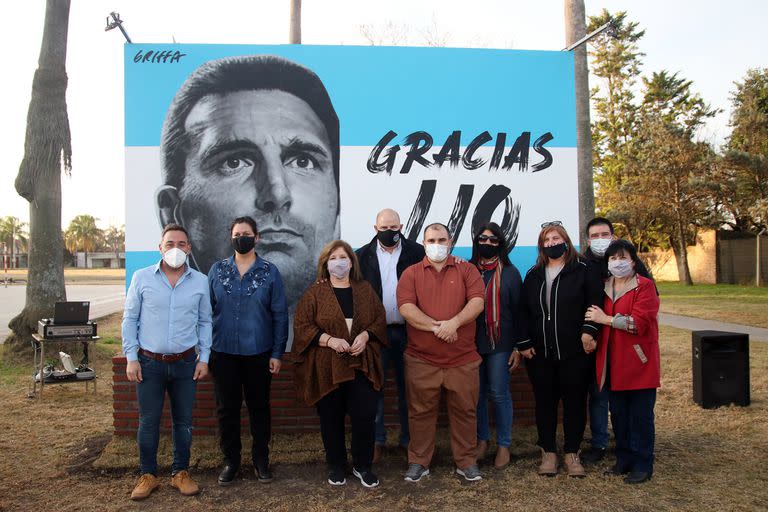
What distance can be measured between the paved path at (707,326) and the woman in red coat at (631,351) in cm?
785

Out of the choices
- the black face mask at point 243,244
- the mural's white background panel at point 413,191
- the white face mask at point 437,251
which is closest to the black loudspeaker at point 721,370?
the mural's white background panel at point 413,191

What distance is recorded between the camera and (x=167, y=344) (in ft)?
11.5

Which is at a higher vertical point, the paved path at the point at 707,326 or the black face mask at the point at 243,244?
the black face mask at the point at 243,244

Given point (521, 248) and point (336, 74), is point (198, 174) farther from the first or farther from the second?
point (521, 248)

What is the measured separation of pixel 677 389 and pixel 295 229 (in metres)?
4.71

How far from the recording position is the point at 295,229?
199 inches

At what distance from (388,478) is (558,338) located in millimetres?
1480

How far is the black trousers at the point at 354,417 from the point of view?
12.4 ft

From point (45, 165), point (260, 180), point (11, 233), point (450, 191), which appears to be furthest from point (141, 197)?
point (11, 233)

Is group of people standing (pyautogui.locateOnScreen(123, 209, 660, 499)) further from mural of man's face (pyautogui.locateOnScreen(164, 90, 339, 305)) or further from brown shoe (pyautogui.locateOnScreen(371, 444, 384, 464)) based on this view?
mural of man's face (pyautogui.locateOnScreen(164, 90, 339, 305))

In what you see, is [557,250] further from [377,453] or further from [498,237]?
[377,453]

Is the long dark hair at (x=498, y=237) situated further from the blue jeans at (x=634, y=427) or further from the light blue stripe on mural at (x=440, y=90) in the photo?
the light blue stripe on mural at (x=440, y=90)

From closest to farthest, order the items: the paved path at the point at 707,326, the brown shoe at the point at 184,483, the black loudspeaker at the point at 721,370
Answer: the brown shoe at the point at 184,483 → the black loudspeaker at the point at 721,370 → the paved path at the point at 707,326

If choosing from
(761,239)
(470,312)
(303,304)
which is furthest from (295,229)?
(761,239)
